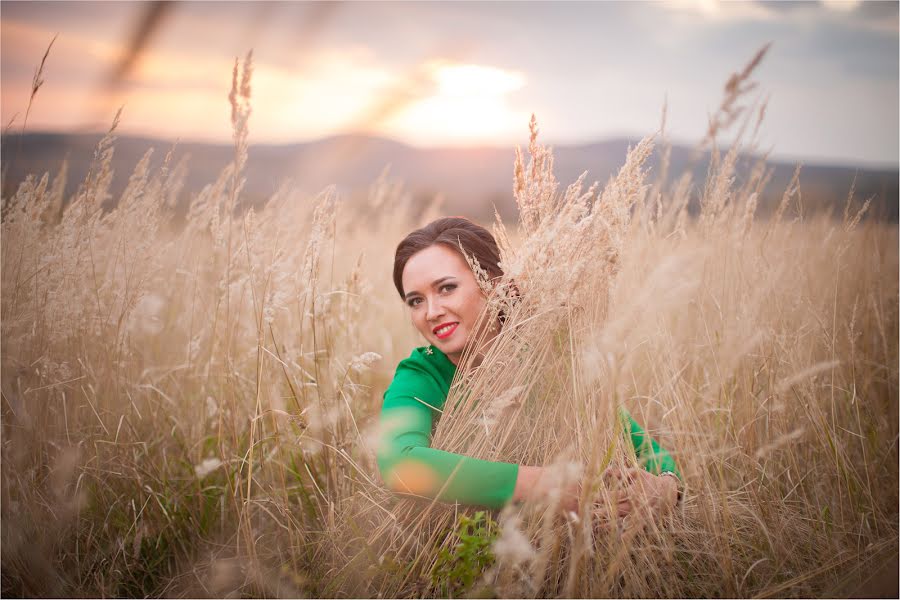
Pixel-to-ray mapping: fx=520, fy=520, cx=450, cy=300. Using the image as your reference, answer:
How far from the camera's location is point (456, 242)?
66.0 inches

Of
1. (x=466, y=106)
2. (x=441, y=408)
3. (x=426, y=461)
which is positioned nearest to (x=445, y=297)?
(x=441, y=408)

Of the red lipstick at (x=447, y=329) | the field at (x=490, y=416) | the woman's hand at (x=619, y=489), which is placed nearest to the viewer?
the woman's hand at (x=619, y=489)

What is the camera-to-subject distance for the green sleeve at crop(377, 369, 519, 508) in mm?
1317

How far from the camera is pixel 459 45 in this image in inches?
79.8

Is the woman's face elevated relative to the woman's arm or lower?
elevated

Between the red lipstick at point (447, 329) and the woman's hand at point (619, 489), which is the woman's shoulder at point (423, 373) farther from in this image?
the woman's hand at point (619, 489)

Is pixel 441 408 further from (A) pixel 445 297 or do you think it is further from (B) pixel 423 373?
(A) pixel 445 297

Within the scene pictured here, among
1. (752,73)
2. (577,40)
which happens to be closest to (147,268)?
(577,40)

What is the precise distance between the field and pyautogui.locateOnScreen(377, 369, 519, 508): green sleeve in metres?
0.06

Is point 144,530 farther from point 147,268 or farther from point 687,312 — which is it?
point 687,312

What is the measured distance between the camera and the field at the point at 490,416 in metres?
1.38

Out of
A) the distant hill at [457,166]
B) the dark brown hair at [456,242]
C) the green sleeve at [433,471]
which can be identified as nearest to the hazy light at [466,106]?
the distant hill at [457,166]

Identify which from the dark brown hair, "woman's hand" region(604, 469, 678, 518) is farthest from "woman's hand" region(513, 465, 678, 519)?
the dark brown hair

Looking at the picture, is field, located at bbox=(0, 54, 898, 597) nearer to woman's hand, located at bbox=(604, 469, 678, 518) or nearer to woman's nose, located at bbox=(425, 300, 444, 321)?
woman's hand, located at bbox=(604, 469, 678, 518)
